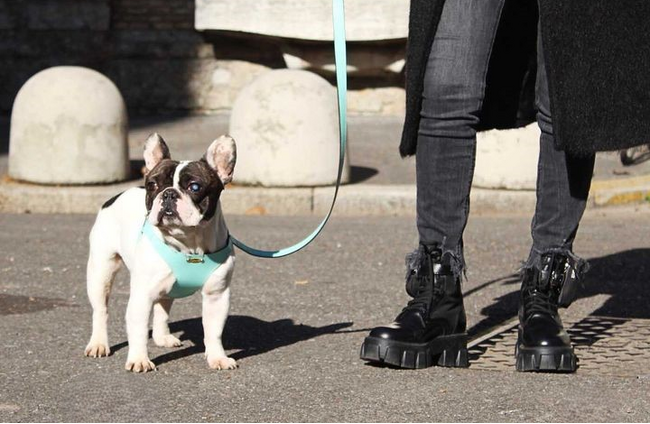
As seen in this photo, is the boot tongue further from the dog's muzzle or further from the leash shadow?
the dog's muzzle

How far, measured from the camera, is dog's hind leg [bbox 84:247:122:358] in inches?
180

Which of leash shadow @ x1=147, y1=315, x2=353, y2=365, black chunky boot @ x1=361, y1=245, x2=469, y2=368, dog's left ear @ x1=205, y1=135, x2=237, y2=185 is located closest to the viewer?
black chunky boot @ x1=361, y1=245, x2=469, y2=368

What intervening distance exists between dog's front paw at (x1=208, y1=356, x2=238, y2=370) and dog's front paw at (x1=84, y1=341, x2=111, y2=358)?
0.43 m

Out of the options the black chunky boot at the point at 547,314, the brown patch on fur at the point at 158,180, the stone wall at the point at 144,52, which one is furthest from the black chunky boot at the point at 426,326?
the stone wall at the point at 144,52

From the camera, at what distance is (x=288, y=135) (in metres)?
9.11

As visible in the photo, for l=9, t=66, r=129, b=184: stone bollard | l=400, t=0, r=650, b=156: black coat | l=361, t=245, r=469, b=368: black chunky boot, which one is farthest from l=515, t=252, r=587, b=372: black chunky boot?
l=9, t=66, r=129, b=184: stone bollard

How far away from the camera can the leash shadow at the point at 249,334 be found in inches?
183

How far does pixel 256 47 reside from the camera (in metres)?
13.4

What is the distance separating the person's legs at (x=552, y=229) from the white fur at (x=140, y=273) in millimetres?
981

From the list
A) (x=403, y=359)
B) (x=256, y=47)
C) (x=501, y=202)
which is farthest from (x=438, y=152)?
(x=256, y=47)

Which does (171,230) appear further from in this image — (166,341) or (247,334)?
(247,334)

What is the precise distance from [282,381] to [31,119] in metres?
5.48

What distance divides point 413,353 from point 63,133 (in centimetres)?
545

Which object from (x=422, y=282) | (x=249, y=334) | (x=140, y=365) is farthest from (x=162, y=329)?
(x=422, y=282)
